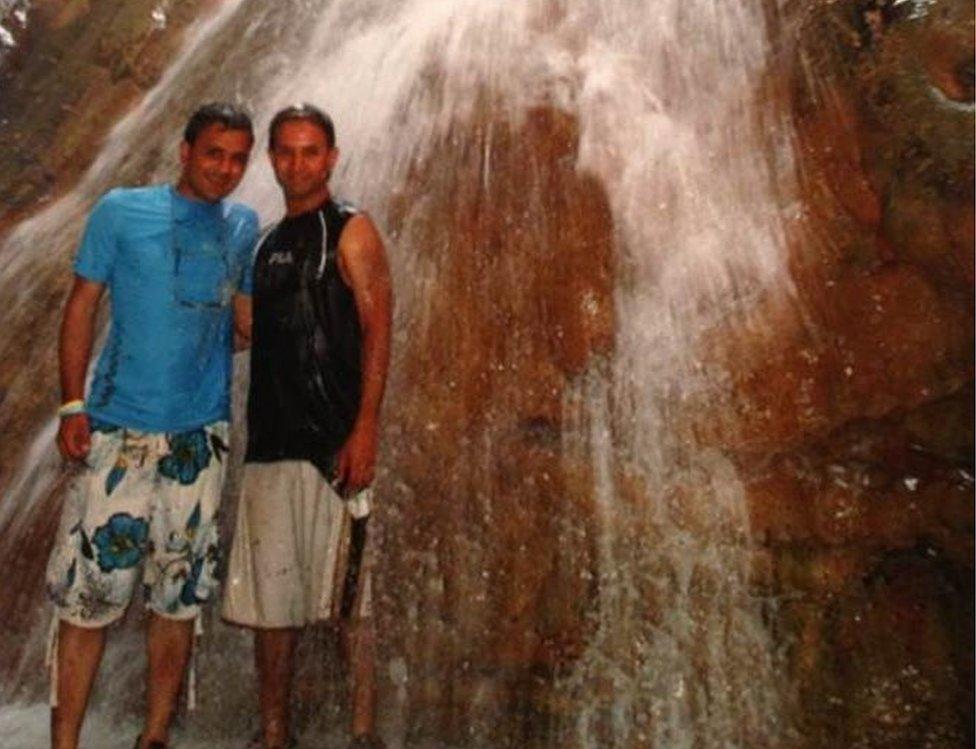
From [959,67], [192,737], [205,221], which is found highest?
[205,221]

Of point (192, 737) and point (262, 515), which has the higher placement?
point (262, 515)

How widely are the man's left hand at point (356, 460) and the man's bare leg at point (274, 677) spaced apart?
1.72ft

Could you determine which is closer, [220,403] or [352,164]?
[220,403]

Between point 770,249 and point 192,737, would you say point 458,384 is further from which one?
point 192,737

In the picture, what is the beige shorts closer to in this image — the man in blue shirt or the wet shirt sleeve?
the man in blue shirt

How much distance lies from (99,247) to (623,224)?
2.11 metres

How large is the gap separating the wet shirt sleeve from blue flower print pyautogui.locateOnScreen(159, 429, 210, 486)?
55 centimetres

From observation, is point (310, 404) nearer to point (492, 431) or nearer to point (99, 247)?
point (99, 247)

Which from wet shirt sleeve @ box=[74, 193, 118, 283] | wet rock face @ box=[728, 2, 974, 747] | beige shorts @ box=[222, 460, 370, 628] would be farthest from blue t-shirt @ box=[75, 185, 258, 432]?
wet rock face @ box=[728, 2, 974, 747]

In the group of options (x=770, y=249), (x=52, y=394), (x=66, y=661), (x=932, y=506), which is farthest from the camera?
(x=52, y=394)

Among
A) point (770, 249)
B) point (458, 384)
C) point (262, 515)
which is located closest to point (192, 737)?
point (262, 515)

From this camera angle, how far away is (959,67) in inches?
154

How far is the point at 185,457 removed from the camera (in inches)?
119

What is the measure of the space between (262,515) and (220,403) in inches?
15.4
